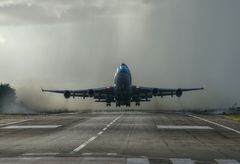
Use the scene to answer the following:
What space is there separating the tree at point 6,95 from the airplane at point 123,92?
4989 cm

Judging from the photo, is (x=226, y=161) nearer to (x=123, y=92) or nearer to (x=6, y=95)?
(x=123, y=92)

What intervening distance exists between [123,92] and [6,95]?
77544mm

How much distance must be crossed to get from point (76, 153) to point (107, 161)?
9.81ft

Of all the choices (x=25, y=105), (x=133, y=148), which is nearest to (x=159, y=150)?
(x=133, y=148)

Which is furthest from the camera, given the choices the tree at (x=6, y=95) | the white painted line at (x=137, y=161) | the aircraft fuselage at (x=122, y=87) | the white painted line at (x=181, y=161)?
the tree at (x=6, y=95)

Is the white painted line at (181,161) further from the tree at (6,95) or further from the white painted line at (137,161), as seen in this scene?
the tree at (6,95)

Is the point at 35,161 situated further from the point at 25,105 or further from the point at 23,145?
the point at 25,105

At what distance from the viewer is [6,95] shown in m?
147

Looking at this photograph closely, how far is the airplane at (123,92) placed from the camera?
75.4 metres

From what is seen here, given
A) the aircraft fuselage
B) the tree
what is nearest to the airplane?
the aircraft fuselage

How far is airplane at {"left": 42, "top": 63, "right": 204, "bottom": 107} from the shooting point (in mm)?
75438

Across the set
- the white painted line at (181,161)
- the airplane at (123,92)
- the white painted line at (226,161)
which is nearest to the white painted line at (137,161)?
the white painted line at (181,161)

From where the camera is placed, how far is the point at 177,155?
58.5 feet

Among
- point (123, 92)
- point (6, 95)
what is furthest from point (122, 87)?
point (6, 95)
